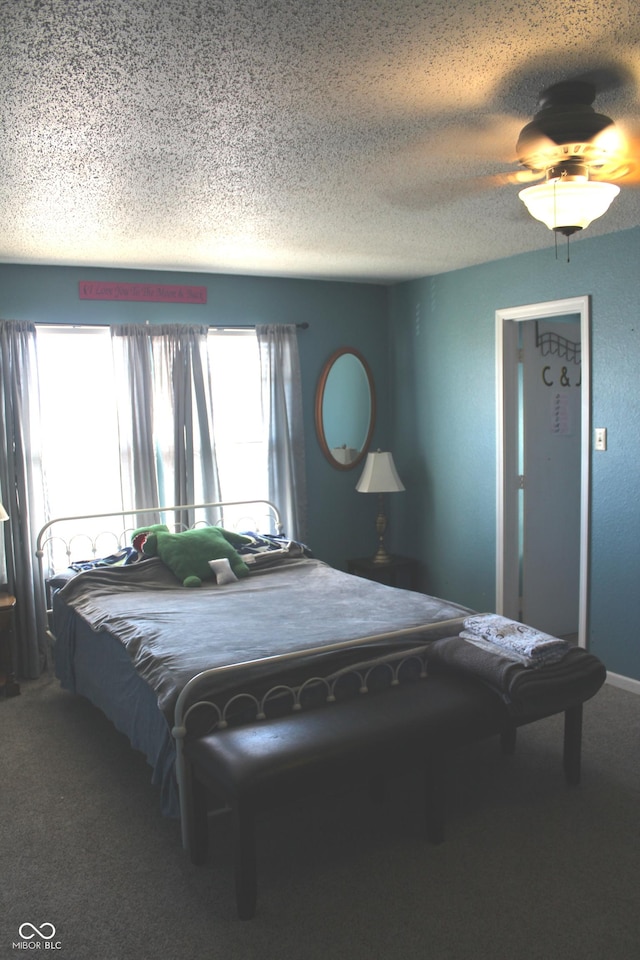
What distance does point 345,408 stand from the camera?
5539mm

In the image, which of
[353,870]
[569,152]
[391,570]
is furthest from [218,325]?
[353,870]

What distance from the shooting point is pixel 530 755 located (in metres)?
3.35

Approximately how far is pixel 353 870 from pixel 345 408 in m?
3.48

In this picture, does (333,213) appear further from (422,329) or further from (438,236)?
(422,329)

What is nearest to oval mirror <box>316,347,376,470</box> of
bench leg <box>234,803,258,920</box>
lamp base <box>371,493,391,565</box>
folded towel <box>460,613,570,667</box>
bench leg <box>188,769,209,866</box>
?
lamp base <box>371,493,391,565</box>

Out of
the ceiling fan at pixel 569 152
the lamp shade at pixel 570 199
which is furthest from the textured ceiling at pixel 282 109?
the lamp shade at pixel 570 199

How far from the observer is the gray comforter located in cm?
297

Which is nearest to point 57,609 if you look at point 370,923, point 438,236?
point 370,923

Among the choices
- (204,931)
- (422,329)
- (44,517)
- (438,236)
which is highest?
(438,236)

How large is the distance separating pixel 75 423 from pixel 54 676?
1499mm

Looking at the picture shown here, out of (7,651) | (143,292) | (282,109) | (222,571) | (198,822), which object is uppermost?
(282,109)

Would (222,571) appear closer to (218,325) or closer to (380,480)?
(380,480)

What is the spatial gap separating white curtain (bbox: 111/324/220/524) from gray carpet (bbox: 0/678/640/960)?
1.87 m

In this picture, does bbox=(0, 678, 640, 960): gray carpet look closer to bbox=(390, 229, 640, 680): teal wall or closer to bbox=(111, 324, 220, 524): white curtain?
bbox=(390, 229, 640, 680): teal wall
